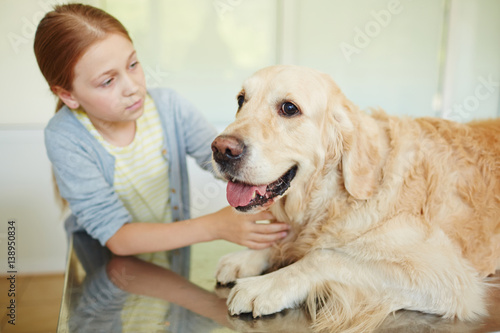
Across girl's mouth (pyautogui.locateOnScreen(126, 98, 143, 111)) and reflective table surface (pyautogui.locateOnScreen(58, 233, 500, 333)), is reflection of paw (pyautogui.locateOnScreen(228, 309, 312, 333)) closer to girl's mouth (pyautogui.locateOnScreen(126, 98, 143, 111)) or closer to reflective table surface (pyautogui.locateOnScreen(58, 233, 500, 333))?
reflective table surface (pyautogui.locateOnScreen(58, 233, 500, 333))

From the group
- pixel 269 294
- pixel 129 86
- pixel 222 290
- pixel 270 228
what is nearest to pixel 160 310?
pixel 222 290

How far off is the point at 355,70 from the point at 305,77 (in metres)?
3.33

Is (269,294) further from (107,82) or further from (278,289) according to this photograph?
(107,82)

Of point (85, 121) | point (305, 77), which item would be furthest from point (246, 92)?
point (85, 121)

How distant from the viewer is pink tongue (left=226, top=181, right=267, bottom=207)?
115 cm

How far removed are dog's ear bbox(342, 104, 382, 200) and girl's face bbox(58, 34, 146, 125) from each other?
782mm

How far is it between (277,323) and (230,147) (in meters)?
0.45

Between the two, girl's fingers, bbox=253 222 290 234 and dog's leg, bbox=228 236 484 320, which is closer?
dog's leg, bbox=228 236 484 320

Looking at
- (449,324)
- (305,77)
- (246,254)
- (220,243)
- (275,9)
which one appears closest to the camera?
(449,324)

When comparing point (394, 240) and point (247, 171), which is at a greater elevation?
point (247, 171)

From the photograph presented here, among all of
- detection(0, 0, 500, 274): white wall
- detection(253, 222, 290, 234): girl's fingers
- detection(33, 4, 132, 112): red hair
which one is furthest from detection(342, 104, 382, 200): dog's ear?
detection(0, 0, 500, 274): white wall

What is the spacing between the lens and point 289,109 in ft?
3.94

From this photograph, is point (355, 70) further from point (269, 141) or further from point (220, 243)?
point (269, 141)

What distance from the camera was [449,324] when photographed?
105 cm
